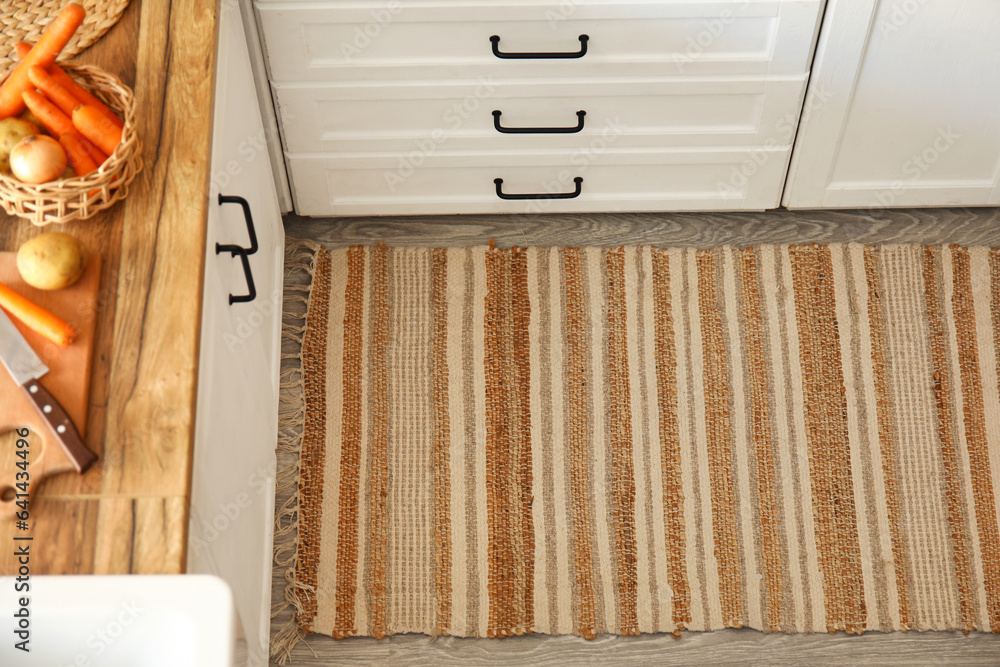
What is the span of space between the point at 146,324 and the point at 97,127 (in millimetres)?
226

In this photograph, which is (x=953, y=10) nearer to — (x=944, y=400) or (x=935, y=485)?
(x=944, y=400)

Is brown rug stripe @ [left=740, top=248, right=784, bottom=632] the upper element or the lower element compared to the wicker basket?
lower

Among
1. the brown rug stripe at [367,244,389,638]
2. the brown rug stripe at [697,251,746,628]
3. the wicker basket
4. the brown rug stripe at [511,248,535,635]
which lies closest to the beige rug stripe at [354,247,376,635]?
the brown rug stripe at [367,244,389,638]

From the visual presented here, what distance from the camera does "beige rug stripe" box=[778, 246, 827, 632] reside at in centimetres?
152

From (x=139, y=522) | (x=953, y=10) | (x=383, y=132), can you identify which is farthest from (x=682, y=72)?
(x=139, y=522)

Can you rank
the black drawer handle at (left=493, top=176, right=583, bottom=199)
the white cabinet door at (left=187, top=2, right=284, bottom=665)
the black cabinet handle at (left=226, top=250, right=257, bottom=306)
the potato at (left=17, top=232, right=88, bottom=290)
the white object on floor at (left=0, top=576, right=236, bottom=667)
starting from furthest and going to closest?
→ the black drawer handle at (left=493, top=176, right=583, bottom=199), the black cabinet handle at (left=226, top=250, right=257, bottom=306), the white cabinet door at (left=187, top=2, right=284, bottom=665), the potato at (left=17, top=232, right=88, bottom=290), the white object on floor at (left=0, top=576, right=236, bottom=667)

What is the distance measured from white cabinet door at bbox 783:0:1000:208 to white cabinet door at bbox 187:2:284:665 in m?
0.94

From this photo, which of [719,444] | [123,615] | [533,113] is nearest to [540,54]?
[533,113]

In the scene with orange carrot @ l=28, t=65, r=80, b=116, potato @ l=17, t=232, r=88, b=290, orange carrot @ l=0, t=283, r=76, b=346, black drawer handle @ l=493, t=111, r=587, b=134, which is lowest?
orange carrot @ l=0, t=283, r=76, b=346

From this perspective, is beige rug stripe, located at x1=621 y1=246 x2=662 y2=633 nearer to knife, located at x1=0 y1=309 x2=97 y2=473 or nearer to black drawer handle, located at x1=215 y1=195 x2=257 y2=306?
black drawer handle, located at x1=215 y1=195 x2=257 y2=306

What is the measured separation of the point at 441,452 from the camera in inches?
63.0

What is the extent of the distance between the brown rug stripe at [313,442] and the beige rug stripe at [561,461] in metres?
0.44

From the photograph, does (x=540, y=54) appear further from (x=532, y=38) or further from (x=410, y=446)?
(x=410, y=446)

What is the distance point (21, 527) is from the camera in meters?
0.82
